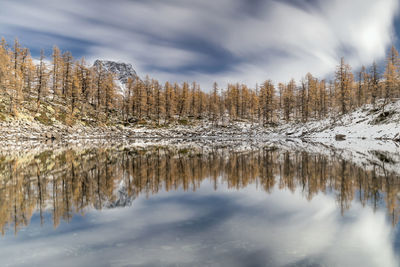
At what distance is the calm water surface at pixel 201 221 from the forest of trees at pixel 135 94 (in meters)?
56.9

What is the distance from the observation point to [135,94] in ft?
311

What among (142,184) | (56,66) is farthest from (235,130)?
(142,184)

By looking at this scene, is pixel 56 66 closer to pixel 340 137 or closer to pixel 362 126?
pixel 340 137

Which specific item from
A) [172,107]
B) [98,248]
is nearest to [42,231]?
[98,248]

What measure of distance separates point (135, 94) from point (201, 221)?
92.2 metres

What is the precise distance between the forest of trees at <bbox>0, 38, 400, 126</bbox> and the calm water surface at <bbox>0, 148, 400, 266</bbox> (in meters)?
56.9

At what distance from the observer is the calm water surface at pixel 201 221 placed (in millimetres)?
5074

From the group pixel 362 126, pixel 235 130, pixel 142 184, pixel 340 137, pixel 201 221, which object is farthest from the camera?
pixel 235 130

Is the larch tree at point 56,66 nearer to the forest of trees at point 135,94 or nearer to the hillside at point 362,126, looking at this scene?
the forest of trees at point 135,94

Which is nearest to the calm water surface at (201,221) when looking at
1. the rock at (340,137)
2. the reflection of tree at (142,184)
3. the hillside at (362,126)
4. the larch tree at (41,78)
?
the reflection of tree at (142,184)

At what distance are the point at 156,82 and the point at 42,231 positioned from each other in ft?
325

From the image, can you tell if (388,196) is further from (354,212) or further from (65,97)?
(65,97)

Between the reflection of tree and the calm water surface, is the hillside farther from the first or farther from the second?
the calm water surface

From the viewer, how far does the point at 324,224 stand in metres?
6.82
